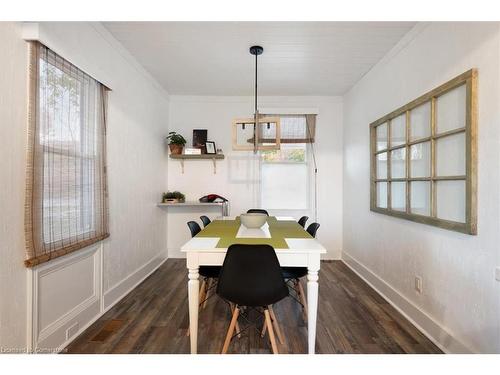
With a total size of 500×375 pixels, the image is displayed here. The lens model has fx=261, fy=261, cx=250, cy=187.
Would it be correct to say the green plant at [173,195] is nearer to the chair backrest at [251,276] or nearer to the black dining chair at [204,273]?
the black dining chair at [204,273]

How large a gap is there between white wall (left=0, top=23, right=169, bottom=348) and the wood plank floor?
22 cm

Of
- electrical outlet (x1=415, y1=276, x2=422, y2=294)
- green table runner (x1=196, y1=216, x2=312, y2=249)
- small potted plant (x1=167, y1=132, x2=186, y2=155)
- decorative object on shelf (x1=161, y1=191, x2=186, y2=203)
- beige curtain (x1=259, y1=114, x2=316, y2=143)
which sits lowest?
electrical outlet (x1=415, y1=276, x2=422, y2=294)

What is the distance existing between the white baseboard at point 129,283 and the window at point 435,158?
2.85 m

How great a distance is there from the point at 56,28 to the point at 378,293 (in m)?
3.65

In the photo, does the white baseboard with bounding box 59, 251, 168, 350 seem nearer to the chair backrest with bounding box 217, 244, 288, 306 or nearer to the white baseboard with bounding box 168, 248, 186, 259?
the white baseboard with bounding box 168, 248, 186, 259

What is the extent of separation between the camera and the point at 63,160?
1868 mm

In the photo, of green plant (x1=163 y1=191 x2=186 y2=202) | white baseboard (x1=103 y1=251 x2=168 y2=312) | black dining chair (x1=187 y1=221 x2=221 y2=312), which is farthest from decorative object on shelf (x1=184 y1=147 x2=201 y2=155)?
black dining chair (x1=187 y1=221 x2=221 y2=312)

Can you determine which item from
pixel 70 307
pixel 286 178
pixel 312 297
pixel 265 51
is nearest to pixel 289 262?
pixel 312 297

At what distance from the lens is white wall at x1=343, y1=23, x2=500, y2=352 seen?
151 centimetres

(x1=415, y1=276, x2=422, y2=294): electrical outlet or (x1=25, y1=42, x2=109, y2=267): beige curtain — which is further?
(x1=415, y1=276, x2=422, y2=294): electrical outlet

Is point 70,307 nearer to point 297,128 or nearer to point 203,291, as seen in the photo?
point 203,291

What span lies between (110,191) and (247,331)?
70.1 inches

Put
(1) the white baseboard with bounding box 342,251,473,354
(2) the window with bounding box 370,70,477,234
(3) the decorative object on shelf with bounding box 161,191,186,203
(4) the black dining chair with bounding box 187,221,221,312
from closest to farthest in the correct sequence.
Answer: (2) the window with bounding box 370,70,477,234
(1) the white baseboard with bounding box 342,251,473,354
(4) the black dining chair with bounding box 187,221,221,312
(3) the decorative object on shelf with bounding box 161,191,186,203

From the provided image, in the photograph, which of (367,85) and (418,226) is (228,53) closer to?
(367,85)
